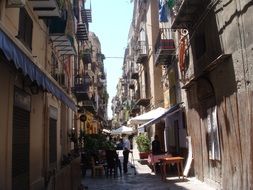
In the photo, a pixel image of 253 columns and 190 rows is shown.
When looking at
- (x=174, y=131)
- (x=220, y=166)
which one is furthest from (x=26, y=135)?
(x=174, y=131)

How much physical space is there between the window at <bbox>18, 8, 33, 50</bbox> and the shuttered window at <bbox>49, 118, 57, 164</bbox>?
4.93 m

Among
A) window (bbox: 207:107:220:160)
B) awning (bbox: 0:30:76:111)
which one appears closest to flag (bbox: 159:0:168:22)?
window (bbox: 207:107:220:160)

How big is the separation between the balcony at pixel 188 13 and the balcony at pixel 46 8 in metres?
3.93

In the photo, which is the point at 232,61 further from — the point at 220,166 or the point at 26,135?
the point at 26,135

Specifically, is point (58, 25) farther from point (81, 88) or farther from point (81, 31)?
point (81, 31)

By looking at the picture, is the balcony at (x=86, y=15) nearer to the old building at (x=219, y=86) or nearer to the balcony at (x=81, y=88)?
the balcony at (x=81, y=88)

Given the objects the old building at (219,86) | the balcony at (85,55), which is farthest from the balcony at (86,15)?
the old building at (219,86)

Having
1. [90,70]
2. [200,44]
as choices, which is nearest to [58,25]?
[200,44]

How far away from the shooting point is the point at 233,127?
33.6 feet

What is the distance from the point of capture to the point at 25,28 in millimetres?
12648

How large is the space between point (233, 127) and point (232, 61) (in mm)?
1597

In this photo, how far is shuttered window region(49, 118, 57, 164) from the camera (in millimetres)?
17112

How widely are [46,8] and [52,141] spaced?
6094mm

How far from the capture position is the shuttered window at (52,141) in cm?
1711
